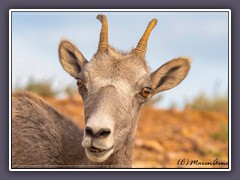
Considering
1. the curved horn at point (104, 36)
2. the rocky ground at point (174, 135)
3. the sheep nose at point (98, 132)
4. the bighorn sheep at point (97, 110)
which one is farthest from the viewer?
the rocky ground at point (174, 135)

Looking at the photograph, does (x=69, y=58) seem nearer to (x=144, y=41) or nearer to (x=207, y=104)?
(x=144, y=41)

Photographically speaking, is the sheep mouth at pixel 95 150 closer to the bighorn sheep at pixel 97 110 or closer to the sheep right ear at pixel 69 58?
the bighorn sheep at pixel 97 110

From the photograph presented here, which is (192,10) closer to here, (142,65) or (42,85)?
(142,65)

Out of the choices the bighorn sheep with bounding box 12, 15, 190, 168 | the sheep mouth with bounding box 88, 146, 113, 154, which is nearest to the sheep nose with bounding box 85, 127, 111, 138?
the bighorn sheep with bounding box 12, 15, 190, 168

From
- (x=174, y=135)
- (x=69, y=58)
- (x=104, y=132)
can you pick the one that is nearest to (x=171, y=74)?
(x=69, y=58)

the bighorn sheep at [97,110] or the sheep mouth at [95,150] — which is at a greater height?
the bighorn sheep at [97,110]

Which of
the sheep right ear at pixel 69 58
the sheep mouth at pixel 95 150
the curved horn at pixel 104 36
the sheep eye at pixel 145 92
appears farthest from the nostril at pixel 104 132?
the sheep right ear at pixel 69 58
